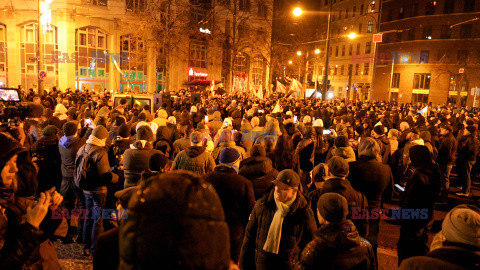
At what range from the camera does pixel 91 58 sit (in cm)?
3703

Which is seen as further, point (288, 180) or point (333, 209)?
point (288, 180)

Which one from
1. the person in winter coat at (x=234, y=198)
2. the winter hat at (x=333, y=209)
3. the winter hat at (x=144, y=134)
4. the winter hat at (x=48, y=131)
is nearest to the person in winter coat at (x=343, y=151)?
the person in winter coat at (x=234, y=198)

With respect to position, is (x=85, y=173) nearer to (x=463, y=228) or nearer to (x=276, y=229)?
(x=276, y=229)

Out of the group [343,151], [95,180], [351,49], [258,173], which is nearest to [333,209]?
[258,173]

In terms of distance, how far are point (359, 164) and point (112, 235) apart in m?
3.66

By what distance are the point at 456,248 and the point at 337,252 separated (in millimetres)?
783

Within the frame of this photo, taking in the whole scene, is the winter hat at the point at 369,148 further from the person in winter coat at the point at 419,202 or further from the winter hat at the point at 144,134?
the winter hat at the point at 144,134

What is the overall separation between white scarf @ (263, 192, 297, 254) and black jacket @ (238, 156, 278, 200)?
123cm

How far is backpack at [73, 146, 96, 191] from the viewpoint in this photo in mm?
4941

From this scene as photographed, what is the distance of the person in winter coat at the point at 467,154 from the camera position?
895 cm

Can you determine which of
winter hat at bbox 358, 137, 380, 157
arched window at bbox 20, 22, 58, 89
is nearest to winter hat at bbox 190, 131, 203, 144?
winter hat at bbox 358, 137, 380, 157

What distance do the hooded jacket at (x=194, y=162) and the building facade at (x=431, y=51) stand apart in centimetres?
4833

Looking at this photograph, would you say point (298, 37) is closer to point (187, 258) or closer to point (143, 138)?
point (143, 138)

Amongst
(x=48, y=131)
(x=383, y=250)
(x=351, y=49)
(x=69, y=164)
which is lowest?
(x=383, y=250)
